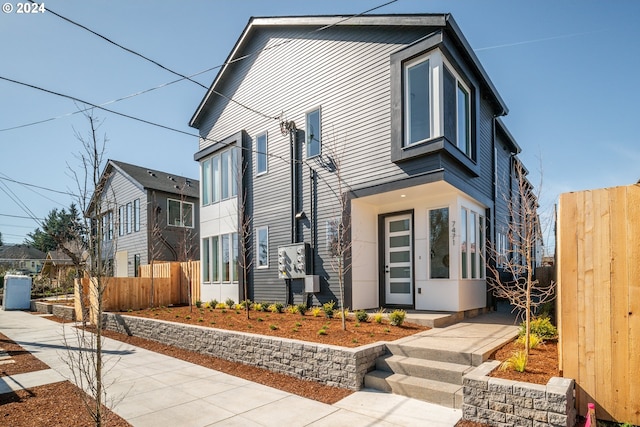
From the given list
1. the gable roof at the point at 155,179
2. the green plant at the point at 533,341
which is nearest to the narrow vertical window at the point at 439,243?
the green plant at the point at 533,341

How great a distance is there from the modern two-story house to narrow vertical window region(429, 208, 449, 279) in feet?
0.08

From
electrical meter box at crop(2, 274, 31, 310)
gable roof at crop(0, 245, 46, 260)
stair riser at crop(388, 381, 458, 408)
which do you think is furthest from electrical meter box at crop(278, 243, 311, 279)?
gable roof at crop(0, 245, 46, 260)

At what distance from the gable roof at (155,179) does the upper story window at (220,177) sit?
6215mm

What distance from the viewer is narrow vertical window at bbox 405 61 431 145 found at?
7.68 metres

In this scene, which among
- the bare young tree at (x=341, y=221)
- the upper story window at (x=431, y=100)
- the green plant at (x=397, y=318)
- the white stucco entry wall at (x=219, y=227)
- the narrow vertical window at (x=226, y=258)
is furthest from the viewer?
the narrow vertical window at (x=226, y=258)

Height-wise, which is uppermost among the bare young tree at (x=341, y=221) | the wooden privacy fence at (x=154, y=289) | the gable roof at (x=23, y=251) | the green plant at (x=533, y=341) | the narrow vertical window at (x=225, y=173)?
the narrow vertical window at (x=225, y=173)

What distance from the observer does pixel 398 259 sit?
9.16 meters

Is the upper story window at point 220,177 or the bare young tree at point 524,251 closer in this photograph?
the bare young tree at point 524,251

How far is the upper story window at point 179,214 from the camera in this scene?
806 inches

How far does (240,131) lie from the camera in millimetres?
12062

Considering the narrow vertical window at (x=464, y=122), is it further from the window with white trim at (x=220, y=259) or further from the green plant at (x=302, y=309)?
the window with white trim at (x=220, y=259)

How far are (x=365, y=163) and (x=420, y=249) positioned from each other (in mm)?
2388

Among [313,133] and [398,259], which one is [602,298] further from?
[313,133]

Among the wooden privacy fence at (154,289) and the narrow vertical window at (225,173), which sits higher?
the narrow vertical window at (225,173)
